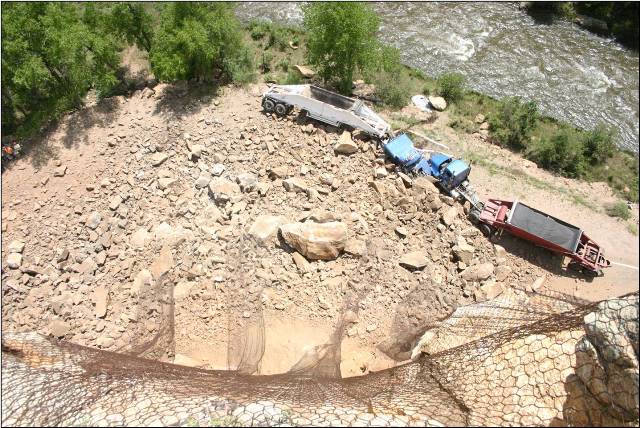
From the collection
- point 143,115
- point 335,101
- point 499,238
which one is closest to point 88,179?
point 143,115

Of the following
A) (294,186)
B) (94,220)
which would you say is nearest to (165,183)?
(94,220)

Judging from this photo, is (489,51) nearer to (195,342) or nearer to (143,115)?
(143,115)

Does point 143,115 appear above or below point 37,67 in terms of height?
below

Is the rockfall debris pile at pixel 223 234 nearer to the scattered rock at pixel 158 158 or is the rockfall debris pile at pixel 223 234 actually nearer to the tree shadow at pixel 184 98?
the scattered rock at pixel 158 158

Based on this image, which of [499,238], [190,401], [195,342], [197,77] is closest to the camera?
[190,401]

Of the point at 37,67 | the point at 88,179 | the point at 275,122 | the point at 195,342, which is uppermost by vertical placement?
the point at 37,67

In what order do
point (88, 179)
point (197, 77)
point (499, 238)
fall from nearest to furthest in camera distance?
point (499, 238) < point (88, 179) < point (197, 77)
